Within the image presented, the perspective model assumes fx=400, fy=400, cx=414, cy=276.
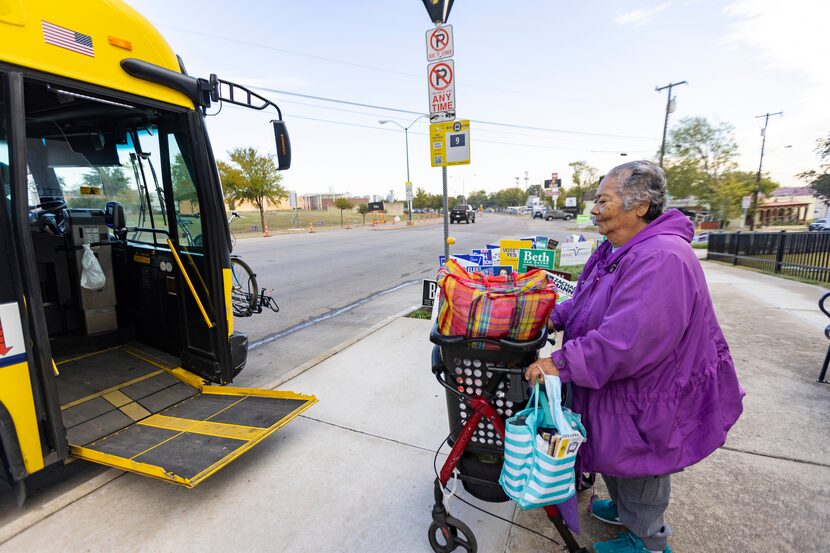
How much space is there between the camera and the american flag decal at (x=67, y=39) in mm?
2295

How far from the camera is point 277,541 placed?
7.16 feet

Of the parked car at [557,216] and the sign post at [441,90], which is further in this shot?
the parked car at [557,216]

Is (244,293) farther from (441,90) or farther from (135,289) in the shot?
(441,90)

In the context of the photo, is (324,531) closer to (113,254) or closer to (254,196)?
(113,254)

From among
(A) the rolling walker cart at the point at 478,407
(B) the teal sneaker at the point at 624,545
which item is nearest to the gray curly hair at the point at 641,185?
(A) the rolling walker cart at the point at 478,407

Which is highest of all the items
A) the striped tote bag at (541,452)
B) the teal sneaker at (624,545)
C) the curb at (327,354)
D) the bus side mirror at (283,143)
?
the bus side mirror at (283,143)

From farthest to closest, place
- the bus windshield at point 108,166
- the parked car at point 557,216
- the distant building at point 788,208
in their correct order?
the parked car at point 557,216 → the distant building at point 788,208 → the bus windshield at point 108,166

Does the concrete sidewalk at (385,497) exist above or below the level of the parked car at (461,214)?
below

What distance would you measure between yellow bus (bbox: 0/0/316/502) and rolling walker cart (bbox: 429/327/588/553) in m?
1.49

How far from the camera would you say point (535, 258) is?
5.72m

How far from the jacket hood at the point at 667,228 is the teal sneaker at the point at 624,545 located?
1.45m

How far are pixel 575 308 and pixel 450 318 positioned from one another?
29.7 inches

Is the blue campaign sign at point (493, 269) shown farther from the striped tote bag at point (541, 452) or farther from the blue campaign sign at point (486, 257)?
the striped tote bag at point (541, 452)

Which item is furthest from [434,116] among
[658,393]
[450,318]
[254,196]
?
[254,196]
